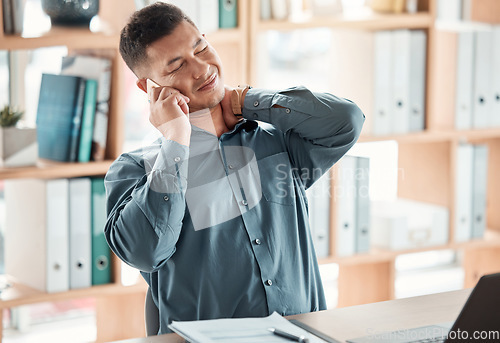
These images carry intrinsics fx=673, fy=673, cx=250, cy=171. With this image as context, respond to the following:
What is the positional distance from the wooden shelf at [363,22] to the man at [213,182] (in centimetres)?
66

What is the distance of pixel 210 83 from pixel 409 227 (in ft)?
4.29

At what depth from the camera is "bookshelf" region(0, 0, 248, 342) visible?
78.8 inches

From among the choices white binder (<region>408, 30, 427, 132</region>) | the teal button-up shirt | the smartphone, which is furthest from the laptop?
white binder (<region>408, 30, 427, 132</region>)

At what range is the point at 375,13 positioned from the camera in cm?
246

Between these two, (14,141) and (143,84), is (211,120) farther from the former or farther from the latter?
(14,141)

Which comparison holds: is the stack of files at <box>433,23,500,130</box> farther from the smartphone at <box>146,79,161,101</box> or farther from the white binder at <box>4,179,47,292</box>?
the white binder at <box>4,179,47,292</box>

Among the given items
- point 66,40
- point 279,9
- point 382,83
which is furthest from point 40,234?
point 382,83

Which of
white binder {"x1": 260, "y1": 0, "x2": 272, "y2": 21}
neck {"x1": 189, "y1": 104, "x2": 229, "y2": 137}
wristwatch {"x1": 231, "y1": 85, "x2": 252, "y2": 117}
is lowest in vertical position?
neck {"x1": 189, "y1": 104, "x2": 229, "y2": 137}

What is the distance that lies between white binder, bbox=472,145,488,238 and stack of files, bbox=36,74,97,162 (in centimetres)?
150

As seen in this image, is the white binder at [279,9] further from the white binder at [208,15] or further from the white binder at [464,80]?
the white binder at [464,80]

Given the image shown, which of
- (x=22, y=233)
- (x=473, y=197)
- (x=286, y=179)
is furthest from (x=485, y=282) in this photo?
(x=473, y=197)

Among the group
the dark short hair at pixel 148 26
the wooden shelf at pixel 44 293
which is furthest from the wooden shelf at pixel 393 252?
the dark short hair at pixel 148 26

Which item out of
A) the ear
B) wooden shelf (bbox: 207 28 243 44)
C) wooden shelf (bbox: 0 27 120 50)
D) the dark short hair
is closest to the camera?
the dark short hair

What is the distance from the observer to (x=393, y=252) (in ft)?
8.41
